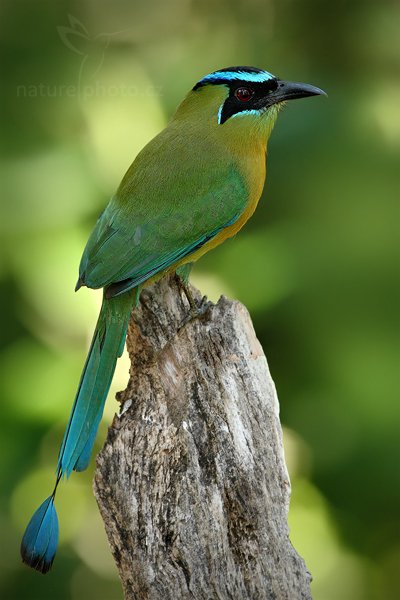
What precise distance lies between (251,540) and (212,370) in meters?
0.45

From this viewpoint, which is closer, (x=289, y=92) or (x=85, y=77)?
(x=289, y=92)

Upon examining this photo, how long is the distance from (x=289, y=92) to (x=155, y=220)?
644 millimetres

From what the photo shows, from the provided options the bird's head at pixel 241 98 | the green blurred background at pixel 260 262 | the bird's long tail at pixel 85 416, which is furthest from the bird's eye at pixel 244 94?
the bird's long tail at pixel 85 416

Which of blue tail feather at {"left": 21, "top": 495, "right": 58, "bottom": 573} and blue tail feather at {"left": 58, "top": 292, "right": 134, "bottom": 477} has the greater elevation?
blue tail feather at {"left": 58, "top": 292, "right": 134, "bottom": 477}

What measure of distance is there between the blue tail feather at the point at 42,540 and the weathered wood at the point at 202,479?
0.18 meters

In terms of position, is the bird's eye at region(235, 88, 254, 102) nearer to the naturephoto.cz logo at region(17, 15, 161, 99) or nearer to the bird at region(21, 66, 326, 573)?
the bird at region(21, 66, 326, 573)

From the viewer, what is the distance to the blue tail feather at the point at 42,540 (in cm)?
258

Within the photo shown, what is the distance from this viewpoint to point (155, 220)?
296cm

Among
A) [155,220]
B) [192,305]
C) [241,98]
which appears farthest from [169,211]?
[241,98]

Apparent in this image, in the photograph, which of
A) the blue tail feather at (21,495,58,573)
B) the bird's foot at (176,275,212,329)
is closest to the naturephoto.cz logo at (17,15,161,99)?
the bird's foot at (176,275,212,329)

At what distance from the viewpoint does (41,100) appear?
148 inches

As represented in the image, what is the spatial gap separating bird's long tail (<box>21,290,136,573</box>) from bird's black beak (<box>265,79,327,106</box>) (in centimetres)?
82

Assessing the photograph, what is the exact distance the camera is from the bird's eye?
125 inches

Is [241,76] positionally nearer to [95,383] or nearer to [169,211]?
[169,211]
